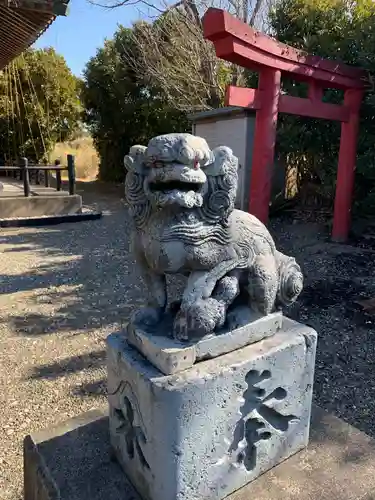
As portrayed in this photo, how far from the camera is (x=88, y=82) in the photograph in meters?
12.0

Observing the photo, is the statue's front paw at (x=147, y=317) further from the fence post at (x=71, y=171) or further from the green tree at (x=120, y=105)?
the green tree at (x=120, y=105)

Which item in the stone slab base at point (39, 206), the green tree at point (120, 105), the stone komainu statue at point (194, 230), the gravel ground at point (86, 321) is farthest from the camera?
the green tree at point (120, 105)

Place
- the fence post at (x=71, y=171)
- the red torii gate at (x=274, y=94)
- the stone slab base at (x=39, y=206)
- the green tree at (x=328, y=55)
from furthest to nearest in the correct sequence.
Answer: the fence post at (x=71, y=171) → the stone slab base at (x=39, y=206) → the green tree at (x=328, y=55) → the red torii gate at (x=274, y=94)

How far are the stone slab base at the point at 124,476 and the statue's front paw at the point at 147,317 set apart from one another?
539mm

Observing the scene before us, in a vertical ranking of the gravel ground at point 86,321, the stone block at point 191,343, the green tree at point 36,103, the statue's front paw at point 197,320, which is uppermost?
the green tree at point 36,103

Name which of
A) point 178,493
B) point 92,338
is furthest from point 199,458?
point 92,338

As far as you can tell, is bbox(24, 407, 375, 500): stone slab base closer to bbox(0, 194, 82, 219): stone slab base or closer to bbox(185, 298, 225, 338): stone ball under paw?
bbox(185, 298, 225, 338): stone ball under paw

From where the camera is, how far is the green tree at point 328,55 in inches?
204

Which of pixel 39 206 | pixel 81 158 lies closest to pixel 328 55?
pixel 39 206

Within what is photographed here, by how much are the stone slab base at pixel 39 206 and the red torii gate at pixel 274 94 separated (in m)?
4.24

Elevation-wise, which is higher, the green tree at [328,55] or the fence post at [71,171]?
the green tree at [328,55]

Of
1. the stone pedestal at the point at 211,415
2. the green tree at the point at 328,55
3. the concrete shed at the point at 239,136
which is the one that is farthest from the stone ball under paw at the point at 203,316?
the concrete shed at the point at 239,136

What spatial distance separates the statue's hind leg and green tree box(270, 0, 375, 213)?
4284 millimetres

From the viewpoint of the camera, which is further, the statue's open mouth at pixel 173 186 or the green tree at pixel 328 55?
the green tree at pixel 328 55
